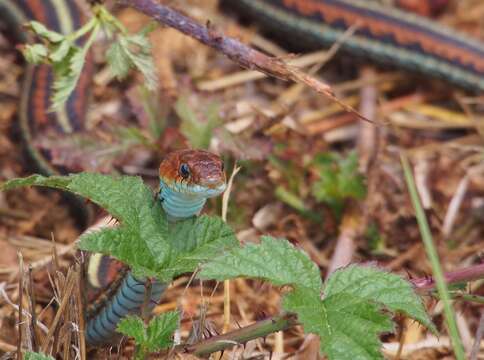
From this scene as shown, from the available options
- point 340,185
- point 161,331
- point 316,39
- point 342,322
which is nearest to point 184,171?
point 161,331

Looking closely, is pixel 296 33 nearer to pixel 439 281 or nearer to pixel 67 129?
pixel 67 129

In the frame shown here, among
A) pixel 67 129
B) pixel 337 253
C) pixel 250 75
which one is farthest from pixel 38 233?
pixel 250 75

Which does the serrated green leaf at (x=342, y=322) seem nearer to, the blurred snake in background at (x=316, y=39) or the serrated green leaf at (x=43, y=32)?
the serrated green leaf at (x=43, y=32)

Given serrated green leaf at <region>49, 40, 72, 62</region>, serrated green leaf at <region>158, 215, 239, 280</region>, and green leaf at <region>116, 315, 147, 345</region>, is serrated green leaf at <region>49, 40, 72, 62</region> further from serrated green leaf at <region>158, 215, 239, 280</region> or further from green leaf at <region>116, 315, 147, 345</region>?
green leaf at <region>116, 315, 147, 345</region>

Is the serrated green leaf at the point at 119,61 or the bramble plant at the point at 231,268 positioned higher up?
the serrated green leaf at the point at 119,61

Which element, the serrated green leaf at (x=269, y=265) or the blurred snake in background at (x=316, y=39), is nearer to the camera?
the serrated green leaf at (x=269, y=265)

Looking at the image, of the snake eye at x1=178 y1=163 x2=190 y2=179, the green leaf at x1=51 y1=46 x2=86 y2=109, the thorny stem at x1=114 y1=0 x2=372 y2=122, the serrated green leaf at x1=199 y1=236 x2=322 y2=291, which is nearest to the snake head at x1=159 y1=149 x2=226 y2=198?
the snake eye at x1=178 y1=163 x2=190 y2=179

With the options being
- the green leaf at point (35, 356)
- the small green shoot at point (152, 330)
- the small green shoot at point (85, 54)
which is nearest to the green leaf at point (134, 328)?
the small green shoot at point (152, 330)
